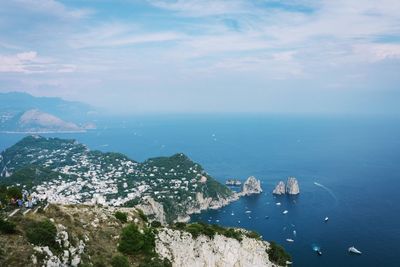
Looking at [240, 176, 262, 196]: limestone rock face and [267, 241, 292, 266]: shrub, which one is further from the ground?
[267, 241, 292, 266]: shrub

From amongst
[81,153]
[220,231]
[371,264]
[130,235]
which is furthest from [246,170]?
[130,235]

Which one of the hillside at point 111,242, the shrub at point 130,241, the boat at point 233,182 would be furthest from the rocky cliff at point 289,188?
the shrub at point 130,241

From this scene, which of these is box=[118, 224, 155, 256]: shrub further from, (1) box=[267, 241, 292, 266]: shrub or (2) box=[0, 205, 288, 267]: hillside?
(1) box=[267, 241, 292, 266]: shrub

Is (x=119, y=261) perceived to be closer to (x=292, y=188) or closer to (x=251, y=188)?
(x=251, y=188)

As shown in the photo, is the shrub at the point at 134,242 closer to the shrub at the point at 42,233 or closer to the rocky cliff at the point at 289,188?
the shrub at the point at 42,233

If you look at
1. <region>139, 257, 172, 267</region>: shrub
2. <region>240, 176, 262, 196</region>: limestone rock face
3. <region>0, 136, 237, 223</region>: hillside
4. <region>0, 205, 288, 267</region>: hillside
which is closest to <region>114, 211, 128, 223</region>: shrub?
<region>0, 205, 288, 267</region>: hillside

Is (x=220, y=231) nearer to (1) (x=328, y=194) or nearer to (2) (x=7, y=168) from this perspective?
(1) (x=328, y=194)
